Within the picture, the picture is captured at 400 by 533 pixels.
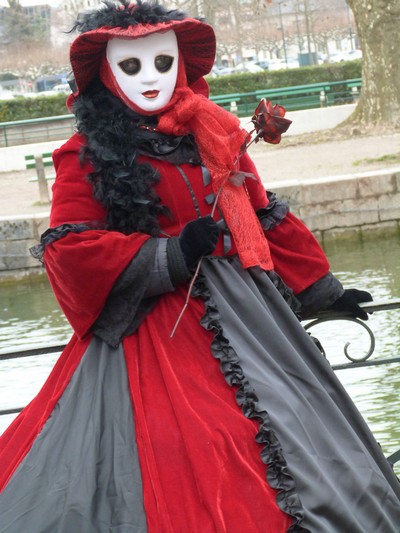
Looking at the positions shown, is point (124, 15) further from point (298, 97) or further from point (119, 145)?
point (298, 97)

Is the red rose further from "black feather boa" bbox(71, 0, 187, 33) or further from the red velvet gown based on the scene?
"black feather boa" bbox(71, 0, 187, 33)

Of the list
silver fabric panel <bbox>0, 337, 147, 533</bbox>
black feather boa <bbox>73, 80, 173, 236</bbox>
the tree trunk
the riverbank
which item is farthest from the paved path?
silver fabric panel <bbox>0, 337, 147, 533</bbox>

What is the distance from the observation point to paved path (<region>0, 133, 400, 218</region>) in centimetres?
1074

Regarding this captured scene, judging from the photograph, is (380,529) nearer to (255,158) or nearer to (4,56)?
(255,158)

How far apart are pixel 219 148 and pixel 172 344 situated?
0.57m

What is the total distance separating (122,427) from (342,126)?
11.9m

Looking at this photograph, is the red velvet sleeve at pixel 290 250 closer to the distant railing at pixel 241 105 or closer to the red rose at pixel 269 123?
the red rose at pixel 269 123

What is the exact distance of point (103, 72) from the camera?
10.3 ft

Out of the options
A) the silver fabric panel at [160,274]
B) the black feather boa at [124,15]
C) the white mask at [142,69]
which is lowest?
the silver fabric panel at [160,274]

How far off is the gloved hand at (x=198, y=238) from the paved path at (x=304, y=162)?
610cm

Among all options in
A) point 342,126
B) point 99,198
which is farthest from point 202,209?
point 342,126

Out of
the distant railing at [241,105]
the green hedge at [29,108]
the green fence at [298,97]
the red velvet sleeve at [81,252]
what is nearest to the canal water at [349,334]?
the red velvet sleeve at [81,252]

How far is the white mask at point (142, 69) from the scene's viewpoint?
3.09 m

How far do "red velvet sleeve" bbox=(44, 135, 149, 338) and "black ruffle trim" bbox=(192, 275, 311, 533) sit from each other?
23 centimetres
